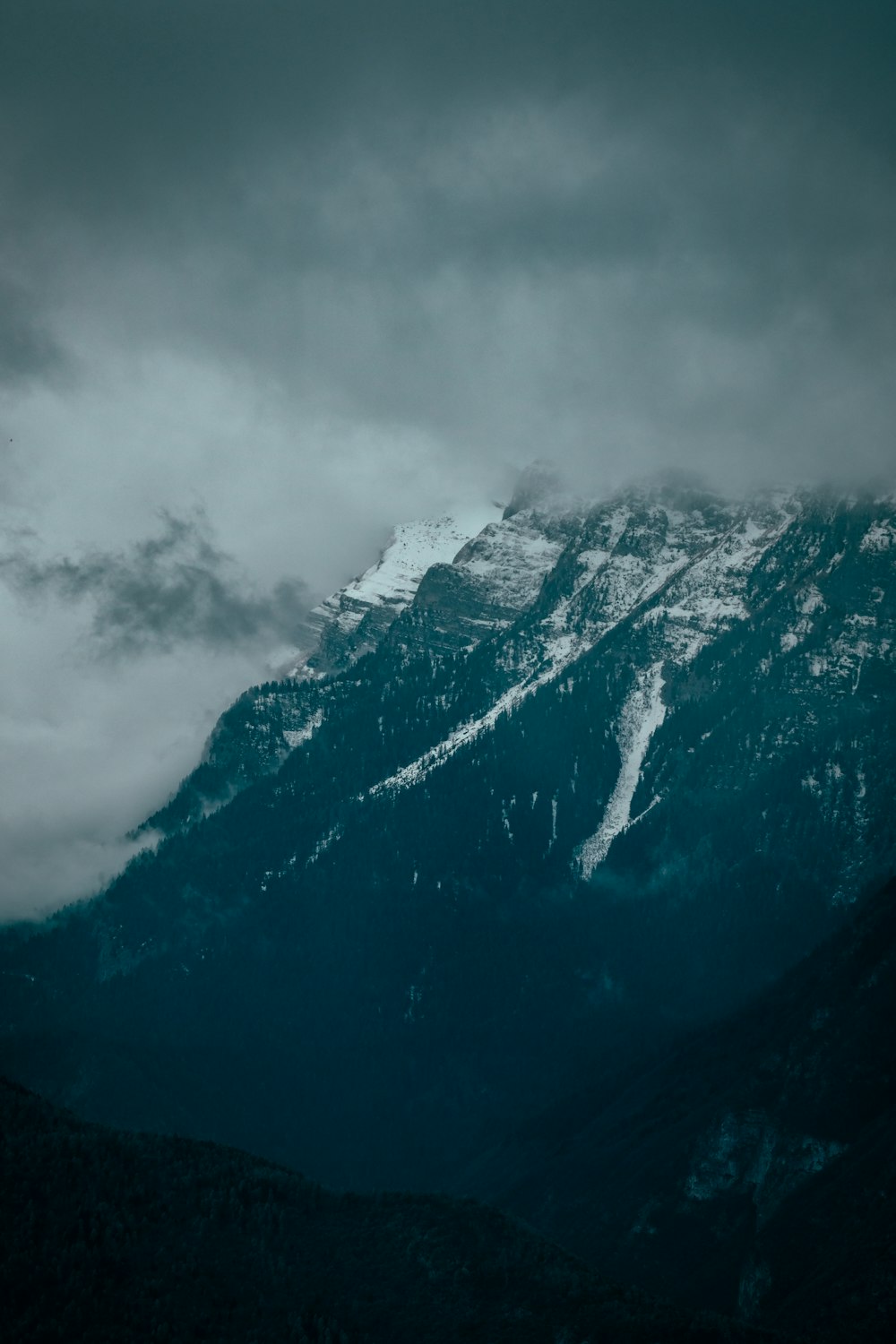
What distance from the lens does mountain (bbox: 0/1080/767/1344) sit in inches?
5295

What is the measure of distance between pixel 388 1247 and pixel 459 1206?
14.3m

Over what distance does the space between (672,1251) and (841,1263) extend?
40.1 metres

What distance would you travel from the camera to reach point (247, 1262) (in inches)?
5797

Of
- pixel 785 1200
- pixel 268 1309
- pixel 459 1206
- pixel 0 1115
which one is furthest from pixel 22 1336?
pixel 785 1200

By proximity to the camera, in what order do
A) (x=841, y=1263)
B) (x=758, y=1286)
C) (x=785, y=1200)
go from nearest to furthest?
(x=841, y=1263) → (x=758, y=1286) → (x=785, y=1200)

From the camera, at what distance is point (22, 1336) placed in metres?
126

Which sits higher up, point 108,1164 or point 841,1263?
point 108,1164

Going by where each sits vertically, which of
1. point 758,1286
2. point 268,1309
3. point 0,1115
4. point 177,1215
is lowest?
point 758,1286

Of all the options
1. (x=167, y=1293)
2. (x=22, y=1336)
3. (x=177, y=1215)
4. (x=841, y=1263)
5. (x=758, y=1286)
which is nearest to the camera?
(x=22, y=1336)

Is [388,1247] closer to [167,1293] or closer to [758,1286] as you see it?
[167,1293]

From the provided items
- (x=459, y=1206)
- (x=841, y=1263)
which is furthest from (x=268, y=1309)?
(x=841, y=1263)

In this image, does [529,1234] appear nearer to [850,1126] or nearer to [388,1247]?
[388,1247]

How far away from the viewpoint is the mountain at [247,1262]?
441ft

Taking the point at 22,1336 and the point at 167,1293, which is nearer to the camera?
the point at 22,1336
